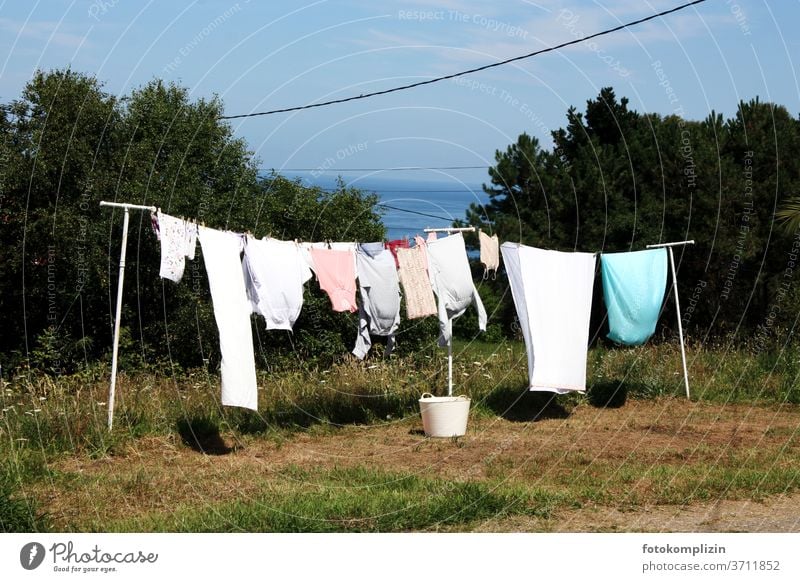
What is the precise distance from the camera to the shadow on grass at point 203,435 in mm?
10177

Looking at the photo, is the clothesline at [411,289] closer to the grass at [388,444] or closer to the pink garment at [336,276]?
the pink garment at [336,276]

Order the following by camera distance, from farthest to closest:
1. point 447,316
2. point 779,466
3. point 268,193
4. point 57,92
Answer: point 268,193 → point 57,92 → point 447,316 → point 779,466

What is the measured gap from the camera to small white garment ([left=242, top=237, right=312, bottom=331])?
34.1 feet

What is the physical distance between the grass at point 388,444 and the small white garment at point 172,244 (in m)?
1.59

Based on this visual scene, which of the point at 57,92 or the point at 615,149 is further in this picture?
the point at 615,149

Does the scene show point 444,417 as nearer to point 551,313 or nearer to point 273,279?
point 551,313

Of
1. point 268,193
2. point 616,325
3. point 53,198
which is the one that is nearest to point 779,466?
point 616,325

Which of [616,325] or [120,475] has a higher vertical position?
[616,325]

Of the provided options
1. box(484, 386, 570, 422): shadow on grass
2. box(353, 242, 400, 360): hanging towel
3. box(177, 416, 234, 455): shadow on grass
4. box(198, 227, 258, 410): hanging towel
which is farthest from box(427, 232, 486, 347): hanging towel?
box(177, 416, 234, 455): shadow on grass

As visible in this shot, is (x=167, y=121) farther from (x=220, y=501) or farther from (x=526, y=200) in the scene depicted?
(x=220, y=501)

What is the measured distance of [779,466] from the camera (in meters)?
9.58

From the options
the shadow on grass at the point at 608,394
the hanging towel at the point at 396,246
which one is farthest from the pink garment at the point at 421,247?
the shadow on grass at the point at 608,394

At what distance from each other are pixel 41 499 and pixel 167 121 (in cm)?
1083

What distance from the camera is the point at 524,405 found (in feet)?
41.8
